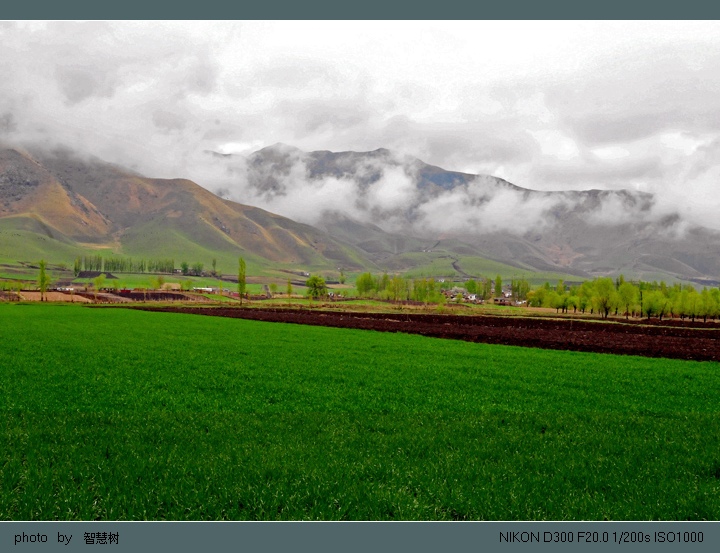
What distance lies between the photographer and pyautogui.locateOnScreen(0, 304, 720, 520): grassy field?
10.4m

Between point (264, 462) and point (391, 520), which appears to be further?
point (264, 462)

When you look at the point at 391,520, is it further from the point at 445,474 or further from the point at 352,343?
the point at 352,343

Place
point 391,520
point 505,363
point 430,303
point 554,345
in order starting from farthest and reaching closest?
point 430,303 < point 554,345 < point 505,363 < point 391,520

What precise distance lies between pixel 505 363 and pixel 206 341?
2599cm

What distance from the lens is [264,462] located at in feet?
40.3

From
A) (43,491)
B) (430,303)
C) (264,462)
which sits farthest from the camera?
(430,303)

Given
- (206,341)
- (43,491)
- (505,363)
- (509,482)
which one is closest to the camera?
(43,491)

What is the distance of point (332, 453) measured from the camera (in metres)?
13.2

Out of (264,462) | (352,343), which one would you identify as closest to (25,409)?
(264,462)

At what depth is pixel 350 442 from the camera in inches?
566

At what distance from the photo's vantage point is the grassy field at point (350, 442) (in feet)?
34.0

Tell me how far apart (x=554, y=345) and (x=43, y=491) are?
4634 cm

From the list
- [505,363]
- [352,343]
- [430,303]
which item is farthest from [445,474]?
A: [430,303]

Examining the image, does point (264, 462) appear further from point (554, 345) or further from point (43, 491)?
point (554, 345)
